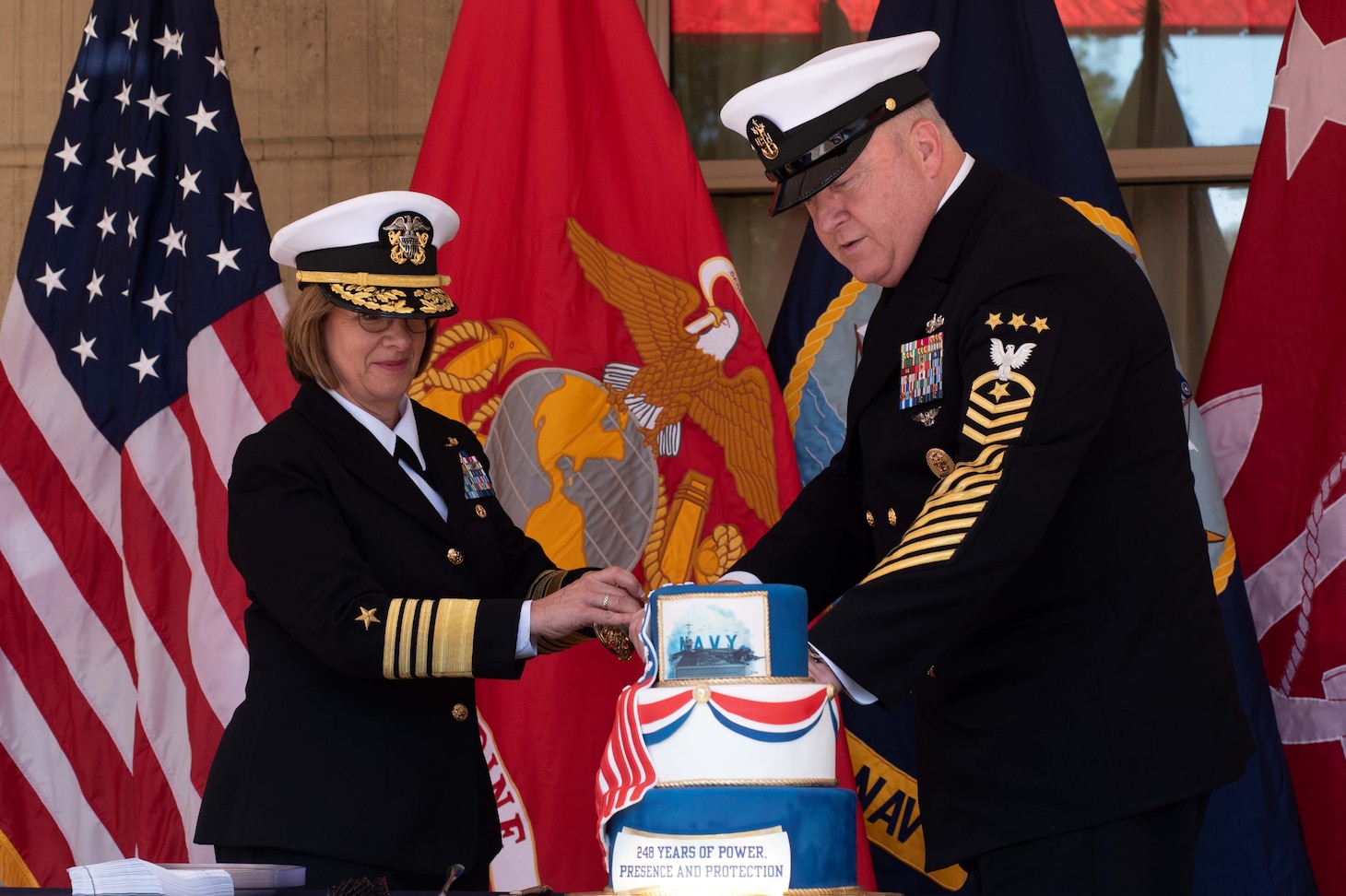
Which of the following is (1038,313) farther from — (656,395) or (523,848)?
(523,848)

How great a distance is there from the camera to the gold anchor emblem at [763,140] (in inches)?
81.6

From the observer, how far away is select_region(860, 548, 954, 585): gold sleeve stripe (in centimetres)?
169

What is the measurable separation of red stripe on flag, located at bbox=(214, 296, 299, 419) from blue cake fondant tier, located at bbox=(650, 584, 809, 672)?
223 centimetres

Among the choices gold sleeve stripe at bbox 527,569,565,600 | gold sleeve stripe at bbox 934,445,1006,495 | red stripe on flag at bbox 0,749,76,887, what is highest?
gold sleeve stripe at bbox 934,445,1006,495

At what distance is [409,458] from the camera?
2412 mm

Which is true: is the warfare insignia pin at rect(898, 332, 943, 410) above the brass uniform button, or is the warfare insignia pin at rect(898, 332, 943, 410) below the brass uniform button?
above

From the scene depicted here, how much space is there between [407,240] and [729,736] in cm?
130

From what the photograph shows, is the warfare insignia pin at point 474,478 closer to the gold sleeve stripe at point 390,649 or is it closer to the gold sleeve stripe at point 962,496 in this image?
the gold sleeve stripe at point 390,649

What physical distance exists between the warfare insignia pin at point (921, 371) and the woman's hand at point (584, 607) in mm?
490

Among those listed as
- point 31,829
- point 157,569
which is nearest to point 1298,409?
point 157,569

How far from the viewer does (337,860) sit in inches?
83.0

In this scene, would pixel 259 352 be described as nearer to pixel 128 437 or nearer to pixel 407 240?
pixel 128 437

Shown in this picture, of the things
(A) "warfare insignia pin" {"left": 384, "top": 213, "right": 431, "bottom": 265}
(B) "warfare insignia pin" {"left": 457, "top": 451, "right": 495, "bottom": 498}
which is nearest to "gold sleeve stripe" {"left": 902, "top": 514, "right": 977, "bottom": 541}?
(B) "warfare insignia pin" {"left": 457, "top": 451, "right": 495, "bottom": 498}

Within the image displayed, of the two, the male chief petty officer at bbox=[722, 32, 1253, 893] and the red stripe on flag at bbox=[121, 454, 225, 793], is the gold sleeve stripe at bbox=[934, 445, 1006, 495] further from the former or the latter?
the red stripe on flag at bbox=[121, 454, 225, 793]
